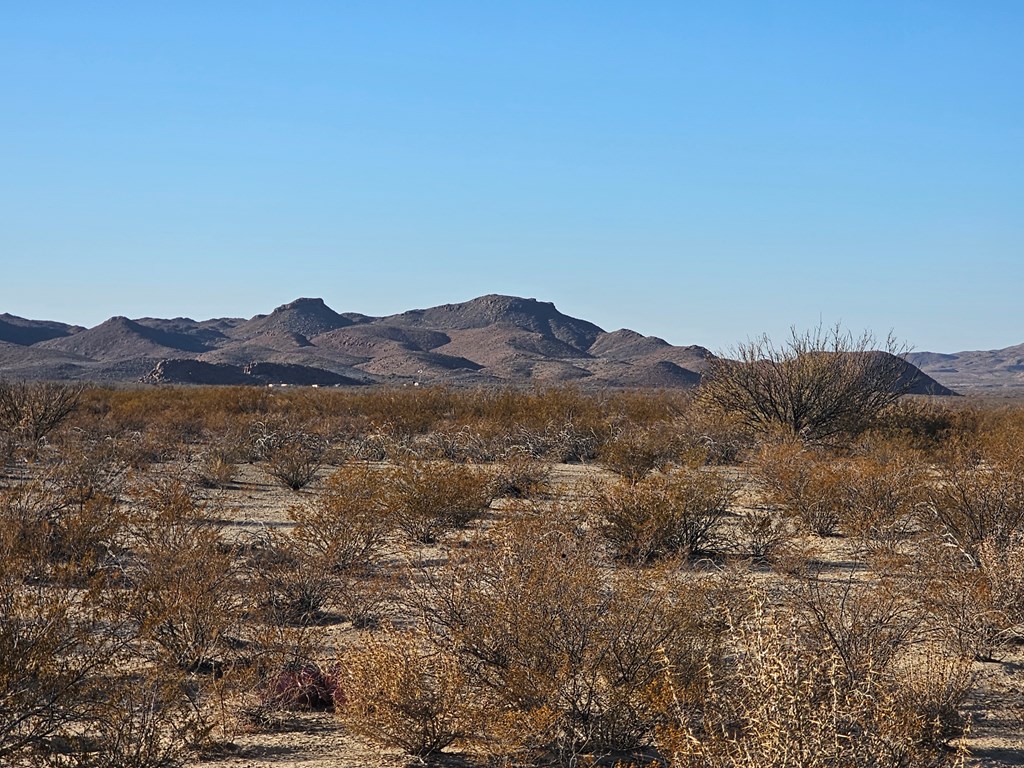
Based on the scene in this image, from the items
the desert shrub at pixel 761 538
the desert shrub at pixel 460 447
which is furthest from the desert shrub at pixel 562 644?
the desert shrub at pixel 460 447

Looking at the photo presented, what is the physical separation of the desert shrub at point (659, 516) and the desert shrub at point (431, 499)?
186 centimetres

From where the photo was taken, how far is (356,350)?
128375 millimetres

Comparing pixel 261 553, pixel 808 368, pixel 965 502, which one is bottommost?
pixel 261 553

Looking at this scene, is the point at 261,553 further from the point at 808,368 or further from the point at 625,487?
the point at 808,368

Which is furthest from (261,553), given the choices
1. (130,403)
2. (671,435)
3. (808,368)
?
(130,403)

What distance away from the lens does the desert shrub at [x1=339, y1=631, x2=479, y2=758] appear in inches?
227

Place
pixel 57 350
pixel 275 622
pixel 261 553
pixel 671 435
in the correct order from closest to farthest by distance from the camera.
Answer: pixel 275 622, pixel 261 553, pixel 671 435, pixel 57 350

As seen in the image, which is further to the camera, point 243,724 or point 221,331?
point 221,331

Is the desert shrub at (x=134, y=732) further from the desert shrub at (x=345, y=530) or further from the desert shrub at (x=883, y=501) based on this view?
the desert shrub at (x=883, y=501)

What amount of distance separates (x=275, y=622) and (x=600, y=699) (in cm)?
289

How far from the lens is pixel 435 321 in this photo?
157m

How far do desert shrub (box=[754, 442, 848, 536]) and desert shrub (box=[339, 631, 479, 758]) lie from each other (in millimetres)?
8199

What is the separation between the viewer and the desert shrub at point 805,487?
43.5 ft

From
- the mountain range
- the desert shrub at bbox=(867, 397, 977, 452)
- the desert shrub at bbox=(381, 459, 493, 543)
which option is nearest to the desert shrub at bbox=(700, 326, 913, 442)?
the desert shrub at bbox=(867, 397, 977, 452)
